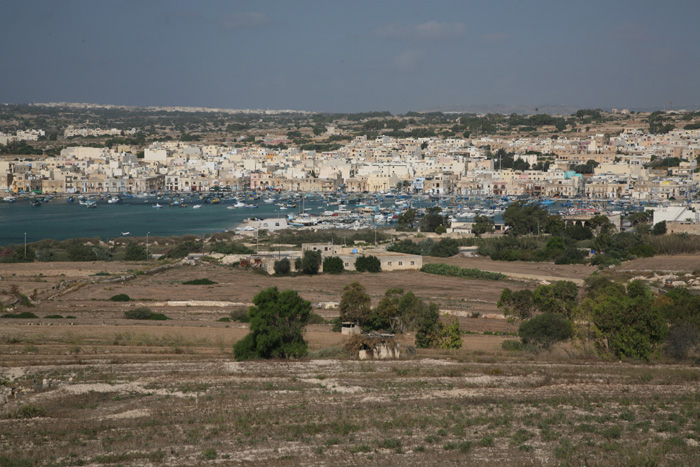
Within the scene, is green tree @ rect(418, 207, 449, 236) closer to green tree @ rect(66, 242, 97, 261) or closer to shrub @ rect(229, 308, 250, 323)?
green tree @ rect(66, 242, 97, 261)

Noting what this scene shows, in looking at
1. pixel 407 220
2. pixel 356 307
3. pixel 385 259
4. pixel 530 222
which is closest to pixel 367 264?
pixel 385 259

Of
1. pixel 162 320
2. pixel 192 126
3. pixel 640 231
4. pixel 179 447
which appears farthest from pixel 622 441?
pixel 192 126

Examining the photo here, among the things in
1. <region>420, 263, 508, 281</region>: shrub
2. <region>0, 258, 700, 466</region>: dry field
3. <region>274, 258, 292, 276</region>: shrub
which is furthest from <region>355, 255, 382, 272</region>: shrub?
<region>0, 258, 700, 466</region>: dry field

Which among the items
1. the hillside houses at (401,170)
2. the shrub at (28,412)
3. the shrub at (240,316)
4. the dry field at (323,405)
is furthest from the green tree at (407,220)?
the shrub at (28,412)

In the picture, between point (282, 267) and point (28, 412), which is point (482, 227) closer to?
point (282, 267)

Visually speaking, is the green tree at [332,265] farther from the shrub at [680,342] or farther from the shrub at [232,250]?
the shrub at [680,342]

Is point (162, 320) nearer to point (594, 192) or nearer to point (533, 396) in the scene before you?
point (533, 396)
